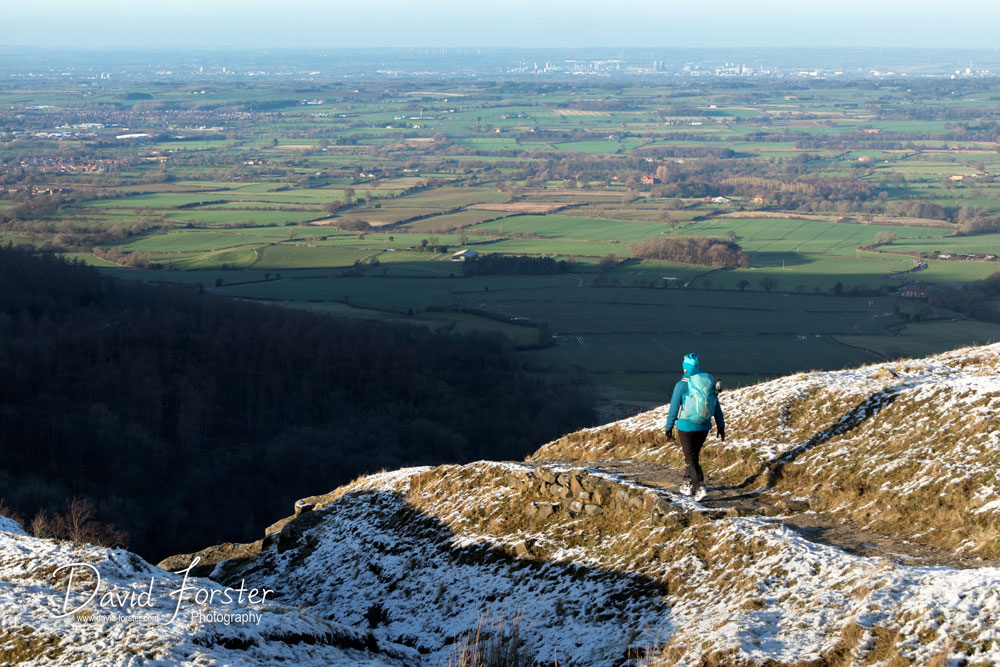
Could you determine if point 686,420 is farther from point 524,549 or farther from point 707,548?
point 524,549

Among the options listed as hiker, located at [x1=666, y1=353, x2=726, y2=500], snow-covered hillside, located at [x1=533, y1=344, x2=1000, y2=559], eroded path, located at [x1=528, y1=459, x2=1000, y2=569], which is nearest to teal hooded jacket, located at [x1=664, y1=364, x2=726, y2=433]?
hiker, located at [x1=666, y1=353, x2=726, y2=500]

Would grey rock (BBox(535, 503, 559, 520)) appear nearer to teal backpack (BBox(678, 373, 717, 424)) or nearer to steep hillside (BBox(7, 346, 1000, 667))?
steep hillside (BBox(7, 346, 1000, 667))

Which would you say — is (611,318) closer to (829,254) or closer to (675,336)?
(675,336)

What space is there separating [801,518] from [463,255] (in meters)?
108

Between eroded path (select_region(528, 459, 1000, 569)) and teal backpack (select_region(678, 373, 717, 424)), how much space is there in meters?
1.37

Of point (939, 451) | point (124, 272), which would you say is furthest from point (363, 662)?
point (124, 272)

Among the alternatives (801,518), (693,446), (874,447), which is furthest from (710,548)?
(874,447)

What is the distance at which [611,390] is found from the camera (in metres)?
73.6

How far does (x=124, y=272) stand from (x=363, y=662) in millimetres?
106652

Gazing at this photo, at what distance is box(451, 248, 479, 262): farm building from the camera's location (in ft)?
397

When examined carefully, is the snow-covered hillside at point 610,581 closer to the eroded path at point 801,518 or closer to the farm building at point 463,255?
the eroded path at point 801,518

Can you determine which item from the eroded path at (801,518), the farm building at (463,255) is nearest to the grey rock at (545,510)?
the eroded path at (801,518)

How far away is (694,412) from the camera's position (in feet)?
51.2

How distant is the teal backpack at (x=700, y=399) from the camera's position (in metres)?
15.5
